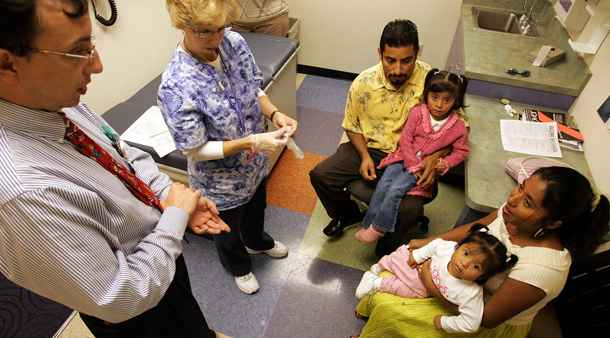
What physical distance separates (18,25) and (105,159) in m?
0.40

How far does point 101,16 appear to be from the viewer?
6.68 ft

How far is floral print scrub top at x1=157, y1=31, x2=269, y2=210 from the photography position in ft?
4.14

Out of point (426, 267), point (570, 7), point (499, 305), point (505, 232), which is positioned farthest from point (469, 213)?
point (570, 7)

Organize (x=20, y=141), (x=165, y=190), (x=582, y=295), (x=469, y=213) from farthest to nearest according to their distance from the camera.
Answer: (x=469, y=213)
(x=582, y=295)
(x=165, y=190)
(x=20, y=141)

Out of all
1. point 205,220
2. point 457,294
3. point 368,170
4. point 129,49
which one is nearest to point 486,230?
point 457,294

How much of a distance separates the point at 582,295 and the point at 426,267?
0.74m

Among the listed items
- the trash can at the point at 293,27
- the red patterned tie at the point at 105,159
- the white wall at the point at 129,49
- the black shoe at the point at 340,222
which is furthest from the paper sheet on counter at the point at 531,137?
the white wall at the point at 129,49

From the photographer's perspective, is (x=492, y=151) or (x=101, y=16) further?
(x=101, y=16)

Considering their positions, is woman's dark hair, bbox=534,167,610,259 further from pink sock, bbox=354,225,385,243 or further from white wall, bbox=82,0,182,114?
white wall, bbox=82,0,182,114

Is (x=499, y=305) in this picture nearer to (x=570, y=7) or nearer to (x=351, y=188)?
(x=351, y=188)

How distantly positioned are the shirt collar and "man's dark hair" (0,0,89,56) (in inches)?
5.1

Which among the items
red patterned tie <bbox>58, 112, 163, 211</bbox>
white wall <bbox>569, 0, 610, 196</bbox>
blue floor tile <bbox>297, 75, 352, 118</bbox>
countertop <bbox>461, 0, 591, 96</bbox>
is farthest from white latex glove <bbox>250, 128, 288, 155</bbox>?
blue floor tile <bbox>297, 75, 352, 118</bbox>

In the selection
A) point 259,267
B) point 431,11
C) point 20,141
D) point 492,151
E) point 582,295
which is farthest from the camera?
point 431,11

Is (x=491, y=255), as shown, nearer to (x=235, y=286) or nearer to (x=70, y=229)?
(x=70, y=229)
